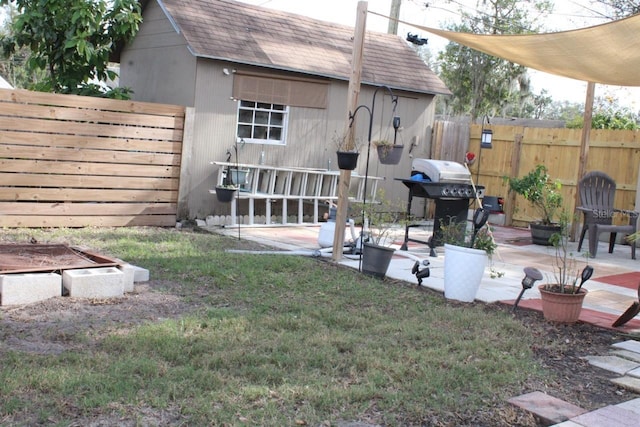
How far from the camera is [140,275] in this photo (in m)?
5.87

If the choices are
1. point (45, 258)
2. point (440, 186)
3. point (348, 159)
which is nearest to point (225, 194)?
point (348, 159)

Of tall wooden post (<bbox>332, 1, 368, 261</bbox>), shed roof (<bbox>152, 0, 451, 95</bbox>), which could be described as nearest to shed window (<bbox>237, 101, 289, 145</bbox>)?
shed roof (<bbox>152, 0, 451, 95</bbox>)

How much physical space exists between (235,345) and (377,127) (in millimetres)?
8287

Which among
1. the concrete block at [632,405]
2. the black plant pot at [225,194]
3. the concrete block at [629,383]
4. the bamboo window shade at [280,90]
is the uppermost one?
the bamboo window shade at [280,90]

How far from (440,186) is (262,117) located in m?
3.51

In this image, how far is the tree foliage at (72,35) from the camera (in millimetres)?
9719

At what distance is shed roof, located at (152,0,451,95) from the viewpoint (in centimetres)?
1009

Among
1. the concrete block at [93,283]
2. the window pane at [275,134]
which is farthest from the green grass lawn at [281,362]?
the window pane at [275,134]

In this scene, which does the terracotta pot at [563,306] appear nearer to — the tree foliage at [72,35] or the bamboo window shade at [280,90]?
the bamboo window shade at [280,90]

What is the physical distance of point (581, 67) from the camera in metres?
6.37

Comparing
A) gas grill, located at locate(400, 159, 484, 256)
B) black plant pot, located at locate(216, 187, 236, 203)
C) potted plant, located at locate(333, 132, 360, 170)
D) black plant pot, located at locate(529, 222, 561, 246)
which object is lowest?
black plant pot, located at locate(529, 222, 561, 246)

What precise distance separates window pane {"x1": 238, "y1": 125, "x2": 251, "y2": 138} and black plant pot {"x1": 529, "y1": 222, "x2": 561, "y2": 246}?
4.66 meters

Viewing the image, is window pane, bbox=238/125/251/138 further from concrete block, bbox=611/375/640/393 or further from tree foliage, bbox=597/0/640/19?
tree foliage, bbox=597/0/640/19

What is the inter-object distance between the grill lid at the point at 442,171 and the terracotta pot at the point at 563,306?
3.20m
